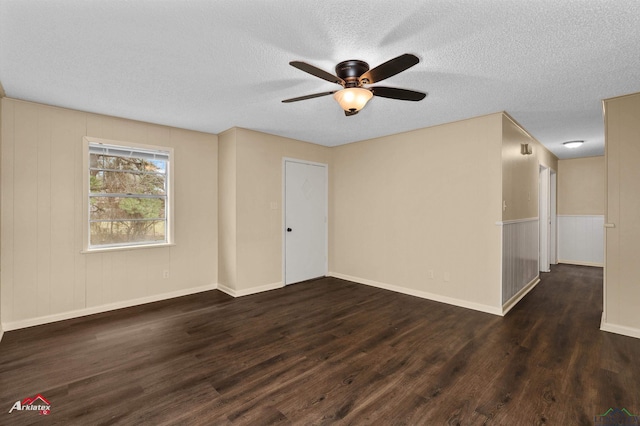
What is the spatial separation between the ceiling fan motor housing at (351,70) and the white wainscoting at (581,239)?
23.3 ft

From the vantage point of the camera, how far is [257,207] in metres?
4.72

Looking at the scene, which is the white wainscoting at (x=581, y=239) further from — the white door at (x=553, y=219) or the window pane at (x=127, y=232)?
the window pane at (x=127, y=232)

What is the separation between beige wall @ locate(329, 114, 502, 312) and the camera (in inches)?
151

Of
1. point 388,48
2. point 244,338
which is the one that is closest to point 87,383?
point 244,338

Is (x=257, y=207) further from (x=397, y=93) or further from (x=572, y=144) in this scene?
(x=572, y=144)

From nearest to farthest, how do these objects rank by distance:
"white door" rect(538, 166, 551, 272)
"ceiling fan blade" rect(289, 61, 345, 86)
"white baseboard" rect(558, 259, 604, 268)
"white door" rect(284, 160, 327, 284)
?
"ceiling fan blade" rect(289, 61, 345, 86), "white door" rect(284, 160, 327, 284), "white door" rect(538, 166, 551, 272), "white baseboard" rect(558, 259, 604, 268)

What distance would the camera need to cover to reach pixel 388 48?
220 centimetres

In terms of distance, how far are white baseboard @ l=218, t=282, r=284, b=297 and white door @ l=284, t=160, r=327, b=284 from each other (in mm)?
234

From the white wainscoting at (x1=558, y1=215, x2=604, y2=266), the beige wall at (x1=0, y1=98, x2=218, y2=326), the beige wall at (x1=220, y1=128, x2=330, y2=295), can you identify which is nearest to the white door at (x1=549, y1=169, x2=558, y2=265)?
the white wainscoting at (x1=558, y1=215, x2=604, y2=266)

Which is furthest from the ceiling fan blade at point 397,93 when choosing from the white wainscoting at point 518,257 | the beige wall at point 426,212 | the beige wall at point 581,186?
the beige wall at point 581,186

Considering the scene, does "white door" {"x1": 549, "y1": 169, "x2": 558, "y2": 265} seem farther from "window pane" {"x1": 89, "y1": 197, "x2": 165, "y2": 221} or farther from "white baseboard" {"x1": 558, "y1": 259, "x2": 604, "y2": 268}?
"window pane" {"x1": 89, "y1": 197, "x2": 165, "y2": 221}

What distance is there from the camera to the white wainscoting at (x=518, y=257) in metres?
3.84

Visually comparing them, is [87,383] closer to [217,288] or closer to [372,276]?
[217,288]

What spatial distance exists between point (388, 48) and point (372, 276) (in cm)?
372
